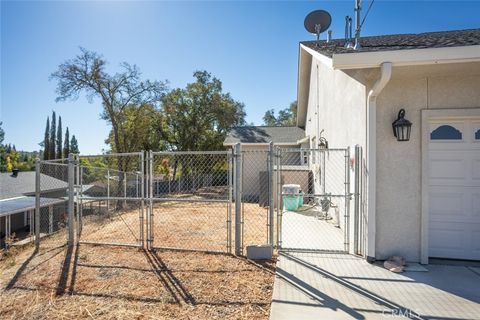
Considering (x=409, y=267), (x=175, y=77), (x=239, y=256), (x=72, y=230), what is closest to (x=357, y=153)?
(x=409, y=267)

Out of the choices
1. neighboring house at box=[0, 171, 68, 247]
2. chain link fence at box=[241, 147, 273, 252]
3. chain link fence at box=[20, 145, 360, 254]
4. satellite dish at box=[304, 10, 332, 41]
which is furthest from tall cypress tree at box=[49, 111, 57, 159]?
satellite dish at box=[304, 10, 332, 41]

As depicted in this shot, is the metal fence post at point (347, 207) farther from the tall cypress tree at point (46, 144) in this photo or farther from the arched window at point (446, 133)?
the tall cypress tree at point (46, 144)

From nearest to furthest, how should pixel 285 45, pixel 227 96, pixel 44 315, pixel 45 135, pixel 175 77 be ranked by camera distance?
pixel 44 315 < pixel 285 45 < pixel 175 77 < pixel 227 96 < pixel 45 135

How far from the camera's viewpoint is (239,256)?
16.1 ft

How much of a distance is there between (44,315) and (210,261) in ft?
7.95

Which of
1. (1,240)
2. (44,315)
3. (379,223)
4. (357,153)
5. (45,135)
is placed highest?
(45,135)

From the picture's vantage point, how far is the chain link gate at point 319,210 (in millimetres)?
5266

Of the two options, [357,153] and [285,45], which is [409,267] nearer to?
[357,153]

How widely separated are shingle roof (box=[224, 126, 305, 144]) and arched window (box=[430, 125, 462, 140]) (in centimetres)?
1213

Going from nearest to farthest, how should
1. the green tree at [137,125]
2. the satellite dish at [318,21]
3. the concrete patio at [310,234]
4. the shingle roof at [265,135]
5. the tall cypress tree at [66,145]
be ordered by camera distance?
the concrete patio at [310,234] → the satellite dish at [318,21] → the shingle roof at [265,135] → the green tree at [137,125] → the tall cypress tree at [66,145]

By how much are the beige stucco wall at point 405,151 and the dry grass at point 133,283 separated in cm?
222

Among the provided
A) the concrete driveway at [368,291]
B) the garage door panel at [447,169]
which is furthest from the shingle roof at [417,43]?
the concrete driveway at [368,291]

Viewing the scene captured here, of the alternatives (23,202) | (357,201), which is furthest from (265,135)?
(23,202)

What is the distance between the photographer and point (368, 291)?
350 cm
